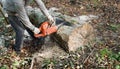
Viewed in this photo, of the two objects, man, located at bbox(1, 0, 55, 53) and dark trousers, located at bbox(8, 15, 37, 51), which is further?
dark trousers, located at bbox(8, 15, 37, 51)

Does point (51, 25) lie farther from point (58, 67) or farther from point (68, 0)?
point (68, 0)

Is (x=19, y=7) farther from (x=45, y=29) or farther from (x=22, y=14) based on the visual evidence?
(x=45, y=29)

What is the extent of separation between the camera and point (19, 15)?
6.18 m

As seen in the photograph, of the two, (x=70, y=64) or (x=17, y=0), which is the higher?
(x=17, y=0)

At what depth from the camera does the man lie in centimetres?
605

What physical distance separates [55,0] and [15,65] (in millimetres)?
4730

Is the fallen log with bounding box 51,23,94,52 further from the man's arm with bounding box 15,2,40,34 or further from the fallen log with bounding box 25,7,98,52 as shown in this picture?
the man's arm with bounding box 15,2,40,34

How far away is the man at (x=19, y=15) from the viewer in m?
6.05

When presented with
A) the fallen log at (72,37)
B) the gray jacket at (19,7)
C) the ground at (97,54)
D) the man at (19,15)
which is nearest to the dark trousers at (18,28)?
the man at (19,15)

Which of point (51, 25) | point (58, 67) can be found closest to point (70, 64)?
point (58, 67)

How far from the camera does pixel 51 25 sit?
652cm

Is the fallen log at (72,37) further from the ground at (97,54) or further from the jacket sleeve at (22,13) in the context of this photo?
the jacket sleeve at (22,13)

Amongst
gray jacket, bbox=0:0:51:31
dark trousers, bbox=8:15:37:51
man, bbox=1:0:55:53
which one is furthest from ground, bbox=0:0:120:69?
gray jacket, bbox=0:0:51:31

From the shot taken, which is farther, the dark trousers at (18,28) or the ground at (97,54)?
the dark trousers at (18,28)
